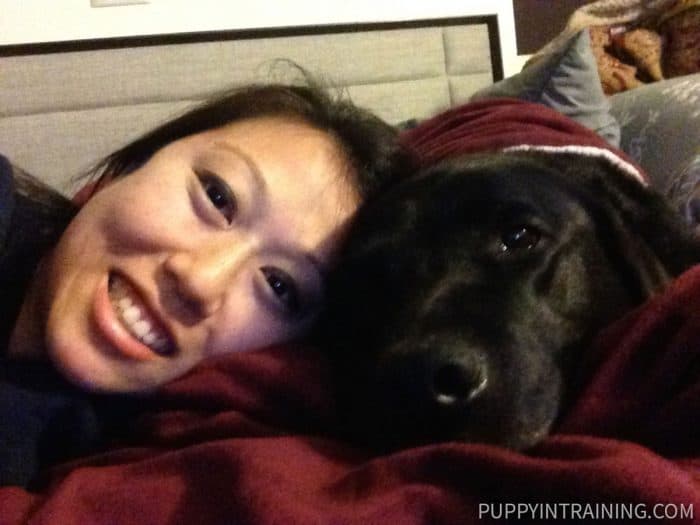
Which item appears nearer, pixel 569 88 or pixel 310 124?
pixel 310 124

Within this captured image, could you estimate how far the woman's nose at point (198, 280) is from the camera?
823mm

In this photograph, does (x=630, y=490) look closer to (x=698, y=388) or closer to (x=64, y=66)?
(x=698, y=388)

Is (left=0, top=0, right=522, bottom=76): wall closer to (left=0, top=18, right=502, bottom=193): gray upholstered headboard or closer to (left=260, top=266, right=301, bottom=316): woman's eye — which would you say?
(left=0, top=18, right=502, bottom=193): gray upholstered headboard

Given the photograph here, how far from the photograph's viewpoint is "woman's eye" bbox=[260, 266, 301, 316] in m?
0.93

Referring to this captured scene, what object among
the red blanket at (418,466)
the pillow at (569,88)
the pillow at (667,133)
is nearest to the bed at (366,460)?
the red blanket at (418,466)

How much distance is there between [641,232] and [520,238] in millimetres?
195

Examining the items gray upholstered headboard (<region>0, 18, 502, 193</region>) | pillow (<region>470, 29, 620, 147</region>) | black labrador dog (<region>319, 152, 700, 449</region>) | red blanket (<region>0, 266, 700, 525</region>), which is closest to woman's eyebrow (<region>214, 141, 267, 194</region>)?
black labrador dog (<region>319, 152, 700, 449</region>)

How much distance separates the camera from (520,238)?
2.90 feet

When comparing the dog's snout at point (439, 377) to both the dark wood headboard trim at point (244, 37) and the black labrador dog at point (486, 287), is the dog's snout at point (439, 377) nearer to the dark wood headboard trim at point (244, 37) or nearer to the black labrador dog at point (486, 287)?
the black labrador dog at point (486, 287)

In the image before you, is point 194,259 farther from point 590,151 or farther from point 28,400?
point 590,151

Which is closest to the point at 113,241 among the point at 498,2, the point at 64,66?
the point at 64,66

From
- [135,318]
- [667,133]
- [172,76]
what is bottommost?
[667,133]

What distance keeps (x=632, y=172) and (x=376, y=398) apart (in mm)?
585

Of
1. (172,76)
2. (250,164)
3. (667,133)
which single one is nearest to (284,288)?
(250,164)
